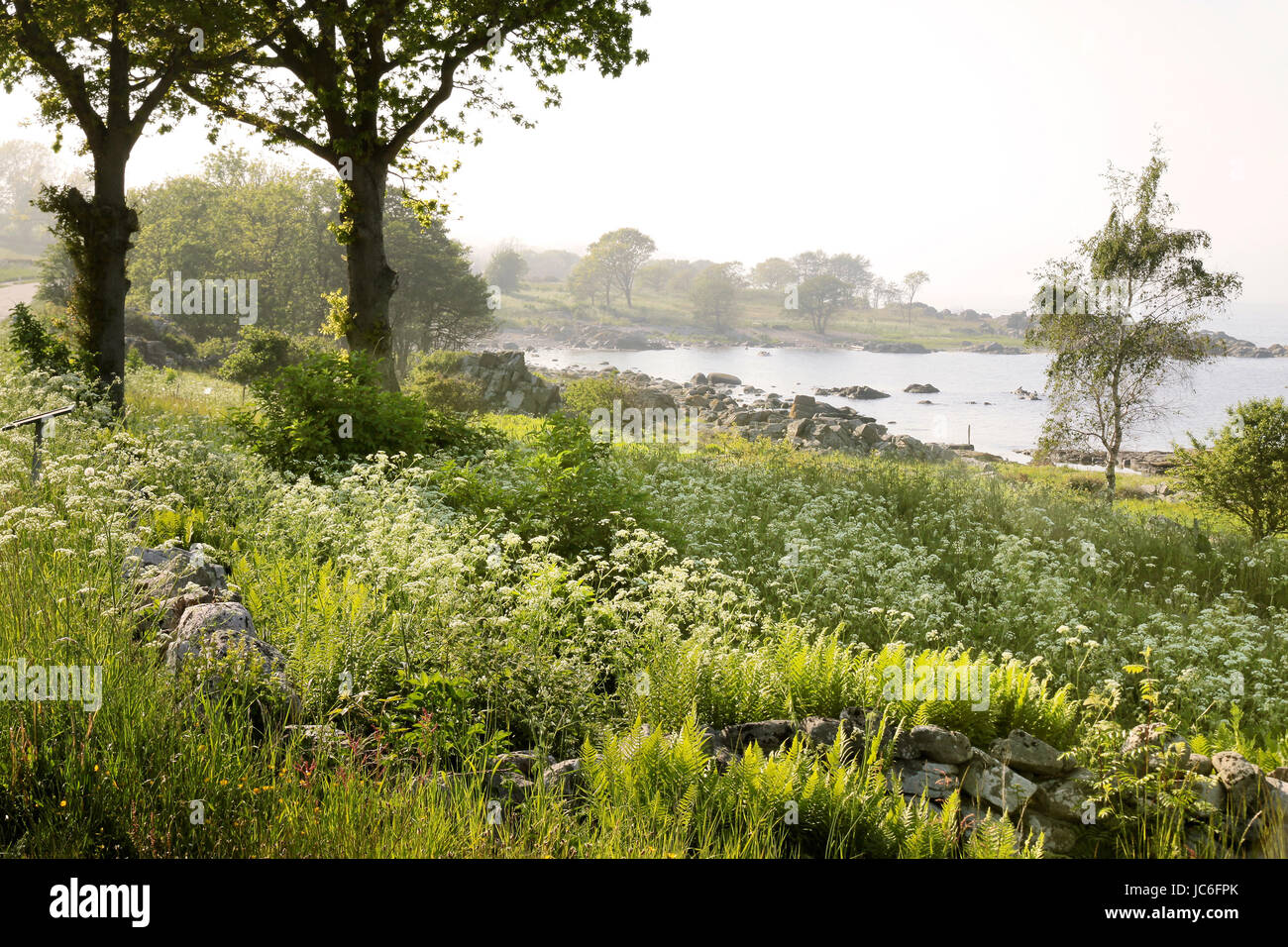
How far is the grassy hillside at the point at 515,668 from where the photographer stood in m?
3.48

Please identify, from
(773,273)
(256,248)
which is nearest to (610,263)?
(773,273)

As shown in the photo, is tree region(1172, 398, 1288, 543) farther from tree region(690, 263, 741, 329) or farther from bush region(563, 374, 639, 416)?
tree region(690, 263, 741, 329)

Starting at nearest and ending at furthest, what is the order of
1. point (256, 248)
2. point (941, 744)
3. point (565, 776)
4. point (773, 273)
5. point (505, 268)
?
point (565, 776)
point (941, 744)
point (256, 248)
point (505, 268)
point (773, 273)

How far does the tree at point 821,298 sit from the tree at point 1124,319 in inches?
4575

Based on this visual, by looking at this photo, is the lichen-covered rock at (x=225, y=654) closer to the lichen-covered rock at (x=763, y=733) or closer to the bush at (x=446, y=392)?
the lichen-covered rock at (x=763, y=733)

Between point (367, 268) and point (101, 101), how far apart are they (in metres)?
6.25

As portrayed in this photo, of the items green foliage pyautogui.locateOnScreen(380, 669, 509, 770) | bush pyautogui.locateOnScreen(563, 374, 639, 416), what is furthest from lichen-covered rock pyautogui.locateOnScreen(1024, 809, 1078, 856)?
bush pyautogui.locateOnScreen(563, 374, 639, 416)

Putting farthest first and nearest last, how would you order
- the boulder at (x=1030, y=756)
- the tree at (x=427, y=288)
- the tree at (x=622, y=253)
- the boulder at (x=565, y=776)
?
the tree at (x=622, y=253), the tree at (x=427, y=288), the boulder at (x=1030, y=756), the boulder at (x=565, y=776)

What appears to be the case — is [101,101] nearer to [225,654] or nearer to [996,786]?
[225,654]

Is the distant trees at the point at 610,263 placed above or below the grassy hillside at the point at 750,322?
above

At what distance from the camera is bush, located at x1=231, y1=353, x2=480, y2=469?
1135cm

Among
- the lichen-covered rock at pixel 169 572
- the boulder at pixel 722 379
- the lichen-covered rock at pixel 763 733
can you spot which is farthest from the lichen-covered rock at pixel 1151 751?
the boulder at pixel 722 379

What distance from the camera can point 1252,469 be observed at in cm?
1504
